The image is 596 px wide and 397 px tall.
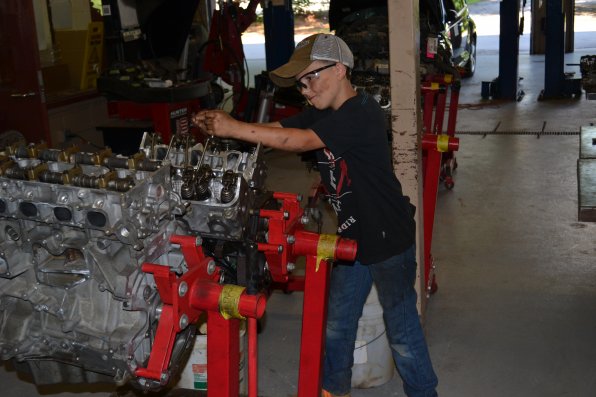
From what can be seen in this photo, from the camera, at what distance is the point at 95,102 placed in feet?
25.3

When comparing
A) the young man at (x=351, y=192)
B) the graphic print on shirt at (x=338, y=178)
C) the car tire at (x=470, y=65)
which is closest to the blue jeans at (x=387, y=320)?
the young man at (x=351, y=192)

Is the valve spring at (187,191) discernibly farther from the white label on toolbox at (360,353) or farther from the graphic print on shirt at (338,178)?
the white label on toolbox at (360,353)

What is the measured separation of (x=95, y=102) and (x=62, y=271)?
5728 millimetres

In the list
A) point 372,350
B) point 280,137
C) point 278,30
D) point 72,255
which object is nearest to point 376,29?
point 278,30

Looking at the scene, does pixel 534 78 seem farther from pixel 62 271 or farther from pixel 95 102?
pixel 62 271

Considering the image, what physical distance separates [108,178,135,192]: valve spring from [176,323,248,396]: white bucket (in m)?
0.93

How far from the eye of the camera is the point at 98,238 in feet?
7.23

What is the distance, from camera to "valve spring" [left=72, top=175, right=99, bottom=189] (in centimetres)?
215

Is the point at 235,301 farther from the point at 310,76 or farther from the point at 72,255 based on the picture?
the point at 310,76

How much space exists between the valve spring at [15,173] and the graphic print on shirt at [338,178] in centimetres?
101

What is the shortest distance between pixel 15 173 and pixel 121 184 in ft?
1.40

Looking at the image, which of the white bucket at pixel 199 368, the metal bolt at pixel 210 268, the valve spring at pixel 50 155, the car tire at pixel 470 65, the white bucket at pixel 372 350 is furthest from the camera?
the car tire at pixel 470 65

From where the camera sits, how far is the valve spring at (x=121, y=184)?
6.93ft

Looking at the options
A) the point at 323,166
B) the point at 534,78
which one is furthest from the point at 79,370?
the point at 534,78
